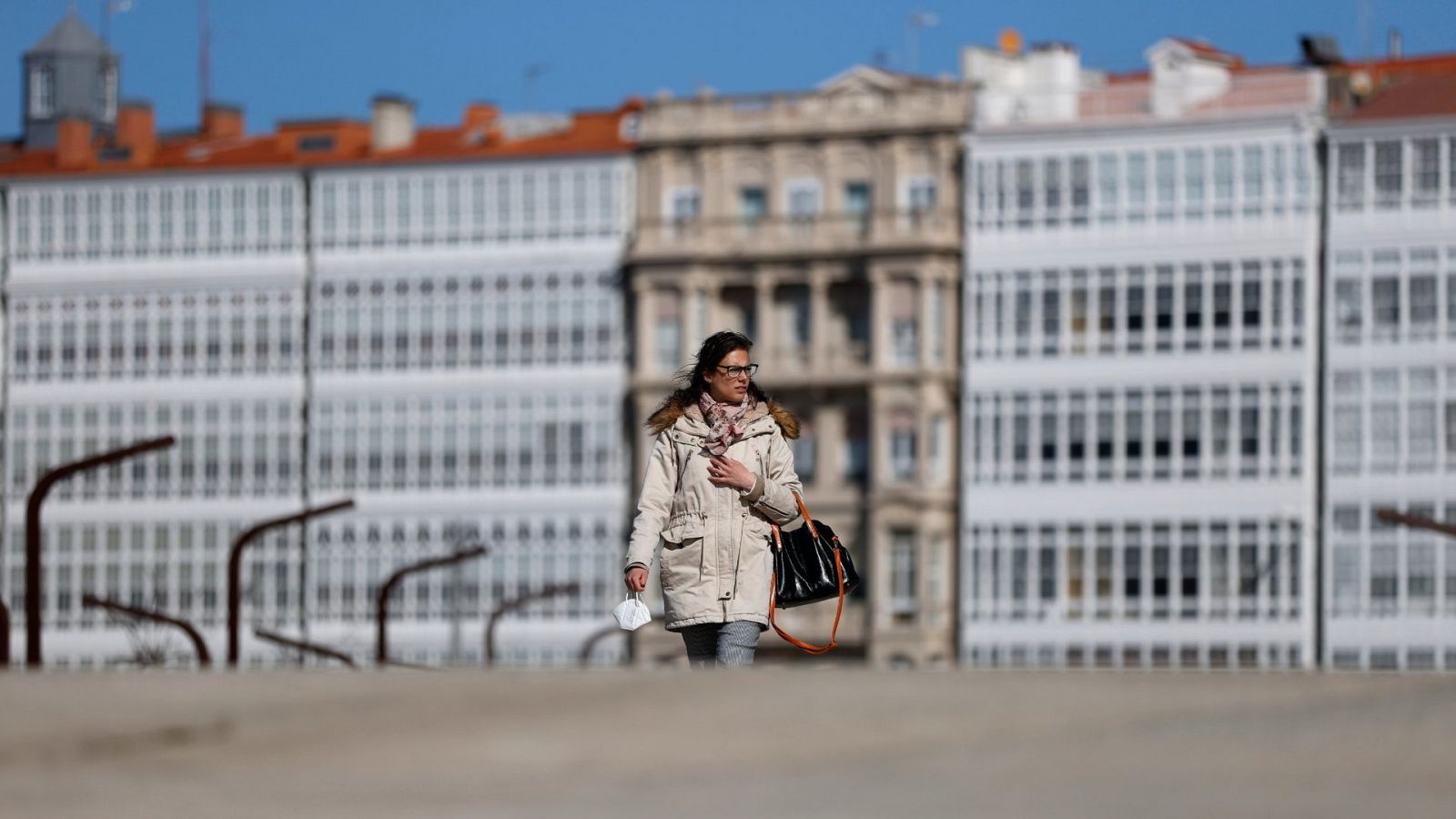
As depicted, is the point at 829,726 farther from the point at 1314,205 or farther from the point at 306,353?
the point at 306,353

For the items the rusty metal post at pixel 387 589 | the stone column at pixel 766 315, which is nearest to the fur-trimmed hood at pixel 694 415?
the rusty metal post at pixel 387 589

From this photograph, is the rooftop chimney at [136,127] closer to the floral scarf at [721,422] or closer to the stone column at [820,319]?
the stone column at [820,319]

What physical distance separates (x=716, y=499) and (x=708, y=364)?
0.53m

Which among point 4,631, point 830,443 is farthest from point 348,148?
point 4,631

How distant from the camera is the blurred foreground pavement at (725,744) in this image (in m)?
7.21

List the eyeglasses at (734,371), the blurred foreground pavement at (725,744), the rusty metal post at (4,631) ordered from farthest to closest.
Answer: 1. the rusty metal post at (4,631)
2. the eyeglasses at (734,371)
3. the blurred foreground pavement at (725,744)

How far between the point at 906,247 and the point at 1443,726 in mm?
74729

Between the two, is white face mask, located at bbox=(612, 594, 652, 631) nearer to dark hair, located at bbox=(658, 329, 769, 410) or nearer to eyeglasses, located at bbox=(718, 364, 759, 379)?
dark hair, located at bbox=(658, 329, 769, 410)

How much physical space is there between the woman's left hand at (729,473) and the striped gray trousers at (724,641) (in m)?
0.53

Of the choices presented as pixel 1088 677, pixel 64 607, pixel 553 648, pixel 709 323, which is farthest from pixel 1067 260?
pixel 1088 677

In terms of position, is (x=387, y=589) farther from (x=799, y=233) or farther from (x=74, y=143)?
(x=74, y=143)

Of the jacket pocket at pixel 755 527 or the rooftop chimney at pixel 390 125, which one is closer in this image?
the jacket pocket at pixel 755 527

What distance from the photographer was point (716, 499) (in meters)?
13.1

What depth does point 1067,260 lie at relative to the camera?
271ft
